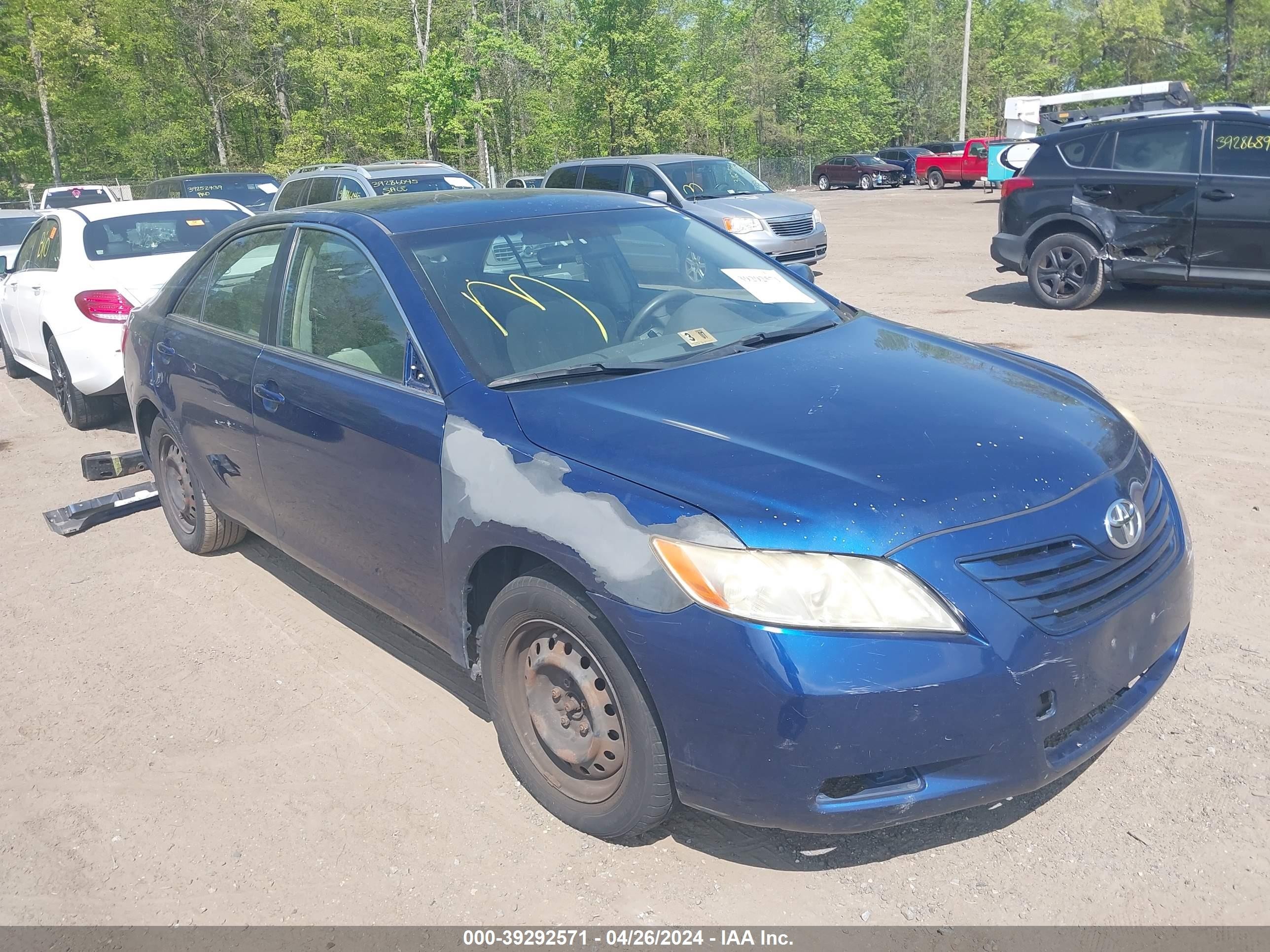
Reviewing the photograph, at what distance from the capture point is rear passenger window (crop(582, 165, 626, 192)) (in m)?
15.6

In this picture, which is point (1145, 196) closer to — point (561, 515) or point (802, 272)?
point (802, 272)

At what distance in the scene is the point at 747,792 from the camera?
2482mm

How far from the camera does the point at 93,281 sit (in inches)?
306

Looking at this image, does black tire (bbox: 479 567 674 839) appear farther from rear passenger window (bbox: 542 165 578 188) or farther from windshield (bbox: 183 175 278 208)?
windshield (bbox: 183 175 278 208)

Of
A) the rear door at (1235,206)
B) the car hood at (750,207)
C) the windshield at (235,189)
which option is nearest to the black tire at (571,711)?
the rear door at (1235,206)

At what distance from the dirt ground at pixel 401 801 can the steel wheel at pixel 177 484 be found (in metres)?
0.21

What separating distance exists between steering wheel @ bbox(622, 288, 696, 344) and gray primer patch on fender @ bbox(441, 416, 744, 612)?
76cm

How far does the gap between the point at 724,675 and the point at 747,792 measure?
0.32 metres

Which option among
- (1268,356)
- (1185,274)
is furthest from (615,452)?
(1185,274)

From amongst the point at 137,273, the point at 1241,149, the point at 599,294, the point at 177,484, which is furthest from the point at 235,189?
the point at 599,294

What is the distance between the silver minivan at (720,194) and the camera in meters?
14.4

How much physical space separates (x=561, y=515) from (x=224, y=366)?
7.47 ft

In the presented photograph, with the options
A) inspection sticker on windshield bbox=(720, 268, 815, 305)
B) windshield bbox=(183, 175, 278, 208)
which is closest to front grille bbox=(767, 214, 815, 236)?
windshield bbox=(183, 175, 278, 208)

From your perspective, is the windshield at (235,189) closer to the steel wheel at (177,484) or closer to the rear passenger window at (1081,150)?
the rear passenger window at (1081,150)
